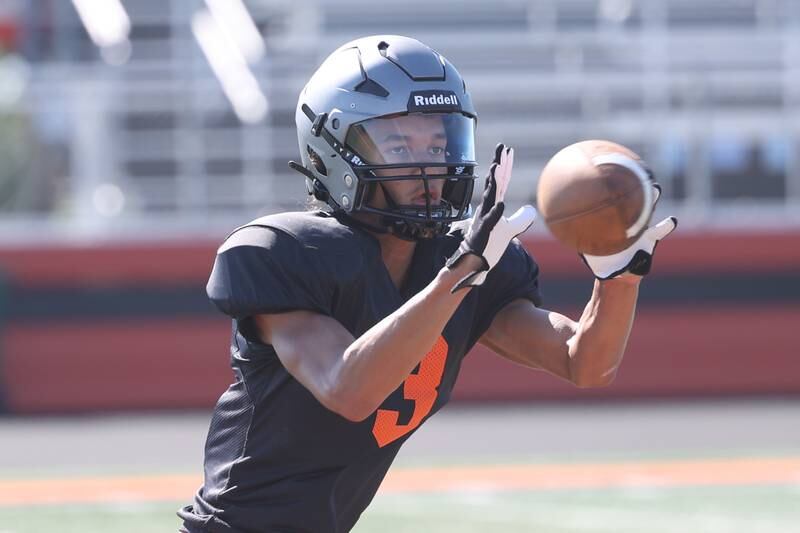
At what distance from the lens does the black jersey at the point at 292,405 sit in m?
2.96

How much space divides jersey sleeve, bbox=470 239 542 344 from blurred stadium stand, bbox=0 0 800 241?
7810 mm

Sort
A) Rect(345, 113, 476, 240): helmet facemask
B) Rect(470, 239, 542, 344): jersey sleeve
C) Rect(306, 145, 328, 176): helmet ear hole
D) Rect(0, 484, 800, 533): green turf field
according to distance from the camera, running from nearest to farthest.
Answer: Rect(345, 113, 476, 240): helmet facemask → Rect(306, 145, 328, 176): helmet ear hole → Rect(470, 239, 542, 344): jersey sleeve → Rect(0, 484, 800, 533): green turf field

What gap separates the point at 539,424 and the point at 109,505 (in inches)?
151

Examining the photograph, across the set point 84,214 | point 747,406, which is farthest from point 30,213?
point 747,406

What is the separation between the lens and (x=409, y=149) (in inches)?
125

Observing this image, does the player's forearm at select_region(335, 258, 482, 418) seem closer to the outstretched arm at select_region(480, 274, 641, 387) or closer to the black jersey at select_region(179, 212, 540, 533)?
the black jersey at select_region(179, 212, 540, 533)

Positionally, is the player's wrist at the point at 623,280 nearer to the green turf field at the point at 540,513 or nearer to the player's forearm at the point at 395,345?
the player's forearm at the point at 395,345

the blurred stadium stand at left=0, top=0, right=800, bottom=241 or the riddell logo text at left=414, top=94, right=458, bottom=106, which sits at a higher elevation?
the riddell logo text at left=414, top=94, right=458, bottom=106

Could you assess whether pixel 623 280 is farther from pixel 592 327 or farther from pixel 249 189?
pixel 249 189

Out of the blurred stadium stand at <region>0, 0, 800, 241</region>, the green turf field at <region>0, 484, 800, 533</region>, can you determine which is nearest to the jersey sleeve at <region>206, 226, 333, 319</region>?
the green turf field at <region>0, 484, 800, 533</region>

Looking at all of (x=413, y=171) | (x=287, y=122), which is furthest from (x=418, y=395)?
(x=287, y=122)

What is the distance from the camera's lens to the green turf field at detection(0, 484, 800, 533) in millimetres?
6469

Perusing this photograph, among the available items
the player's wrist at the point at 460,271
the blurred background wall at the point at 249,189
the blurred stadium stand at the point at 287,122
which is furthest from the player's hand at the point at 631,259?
the blurred stadium stand at the point at 287,122

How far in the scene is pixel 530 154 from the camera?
11.9m
